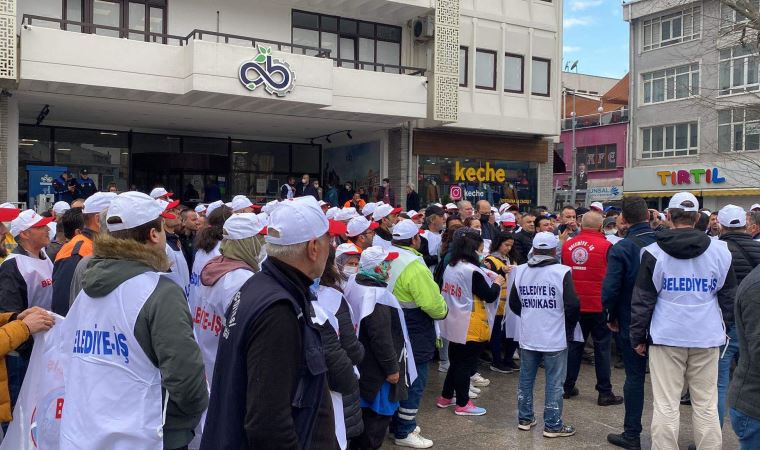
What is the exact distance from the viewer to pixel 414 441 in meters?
5.88

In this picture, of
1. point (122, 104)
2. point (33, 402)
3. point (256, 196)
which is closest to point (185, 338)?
point (33, 402)

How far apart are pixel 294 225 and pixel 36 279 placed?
2.85 metres

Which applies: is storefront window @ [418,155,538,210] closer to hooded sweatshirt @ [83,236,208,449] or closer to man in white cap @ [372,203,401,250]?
man in white cap @ [372,203,401,250]

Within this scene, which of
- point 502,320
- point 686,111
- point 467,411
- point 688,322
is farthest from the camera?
point 686,111

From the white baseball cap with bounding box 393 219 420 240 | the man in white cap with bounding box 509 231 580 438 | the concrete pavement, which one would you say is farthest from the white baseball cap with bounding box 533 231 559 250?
the concrete pavement

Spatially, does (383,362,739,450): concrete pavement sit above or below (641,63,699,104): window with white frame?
below

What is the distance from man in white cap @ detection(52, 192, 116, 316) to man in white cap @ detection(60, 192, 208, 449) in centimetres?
159

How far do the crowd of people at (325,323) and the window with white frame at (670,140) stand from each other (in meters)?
31.1

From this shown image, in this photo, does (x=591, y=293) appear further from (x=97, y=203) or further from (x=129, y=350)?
(x=129, y=350)

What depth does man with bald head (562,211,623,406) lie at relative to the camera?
743 centimetres

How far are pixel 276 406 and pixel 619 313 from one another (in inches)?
192

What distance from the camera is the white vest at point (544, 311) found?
20.1 feet

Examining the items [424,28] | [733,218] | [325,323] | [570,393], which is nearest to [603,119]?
[424,28]

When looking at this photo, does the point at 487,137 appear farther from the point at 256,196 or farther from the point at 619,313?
the point at 619,313
